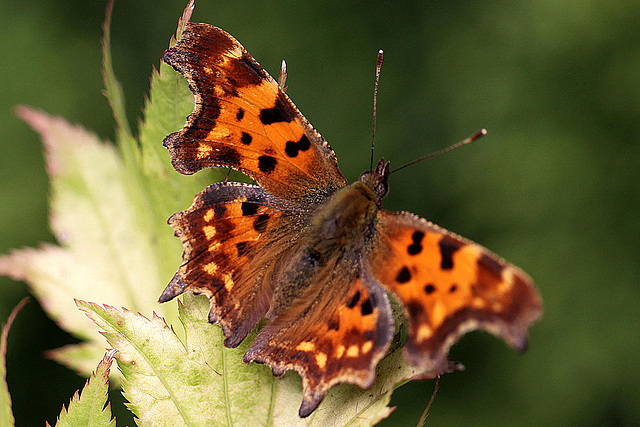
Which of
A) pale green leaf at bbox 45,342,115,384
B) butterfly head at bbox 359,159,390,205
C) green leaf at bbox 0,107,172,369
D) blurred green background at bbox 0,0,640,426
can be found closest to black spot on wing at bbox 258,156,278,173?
butterfly head at bbox 359,159,390,205

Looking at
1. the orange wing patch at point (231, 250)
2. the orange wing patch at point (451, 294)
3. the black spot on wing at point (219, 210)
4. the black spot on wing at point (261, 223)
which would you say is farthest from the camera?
the black spot on wing at point (261, 223)

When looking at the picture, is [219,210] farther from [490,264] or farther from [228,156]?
[490,264]

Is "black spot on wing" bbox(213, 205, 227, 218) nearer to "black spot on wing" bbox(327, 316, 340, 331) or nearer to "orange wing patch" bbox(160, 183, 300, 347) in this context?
"orange wing patch" bbox(160, 183, 300, 347)

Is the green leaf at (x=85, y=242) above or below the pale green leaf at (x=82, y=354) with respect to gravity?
above

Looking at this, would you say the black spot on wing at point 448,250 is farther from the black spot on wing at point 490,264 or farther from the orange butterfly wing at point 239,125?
the orange butterfly wing at point 239,125

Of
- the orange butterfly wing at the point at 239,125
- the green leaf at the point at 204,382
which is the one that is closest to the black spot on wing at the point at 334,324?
the green leaf at the point at 204,382

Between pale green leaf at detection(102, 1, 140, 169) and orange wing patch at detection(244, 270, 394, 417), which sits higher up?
pale green leaf at detection(102, 1, 140, 169)

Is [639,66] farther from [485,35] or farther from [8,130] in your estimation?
[8,130]
